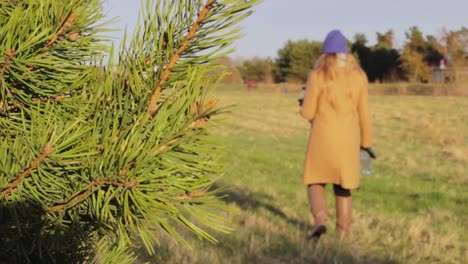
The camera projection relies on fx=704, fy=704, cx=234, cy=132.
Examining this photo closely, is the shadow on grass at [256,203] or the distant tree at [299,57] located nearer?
the shadow on grass at [256,203]

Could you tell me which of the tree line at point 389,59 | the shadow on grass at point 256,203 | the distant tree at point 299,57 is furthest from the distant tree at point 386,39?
the shadow on grass at point 256,203

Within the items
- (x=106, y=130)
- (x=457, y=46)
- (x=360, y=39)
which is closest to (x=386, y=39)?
(x=360, y=39)

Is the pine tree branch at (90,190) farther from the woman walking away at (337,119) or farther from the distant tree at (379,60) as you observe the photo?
the distant tree at (379,60)

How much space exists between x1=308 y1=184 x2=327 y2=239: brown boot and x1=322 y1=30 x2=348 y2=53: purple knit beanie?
133 centimetres

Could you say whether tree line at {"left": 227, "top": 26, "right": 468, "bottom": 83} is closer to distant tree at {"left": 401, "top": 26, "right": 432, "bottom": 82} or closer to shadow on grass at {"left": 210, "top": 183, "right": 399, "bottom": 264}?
distant tree at {"left": 401, "top": 26, "right": 432, "bottom": 82}

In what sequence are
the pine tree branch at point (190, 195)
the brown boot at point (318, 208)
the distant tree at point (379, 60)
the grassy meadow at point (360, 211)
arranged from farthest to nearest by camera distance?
the distant tree at point (379, 60) → the brown boot at point (318, 208) → the grassy meadow at point (360, 211) → the pine tree branch at point (190, 195)

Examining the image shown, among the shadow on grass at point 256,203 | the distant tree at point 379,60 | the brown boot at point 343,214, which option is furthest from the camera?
the distant tree at point 379,60

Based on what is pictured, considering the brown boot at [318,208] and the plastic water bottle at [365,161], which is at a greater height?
the plastic water bottle at [365,161]

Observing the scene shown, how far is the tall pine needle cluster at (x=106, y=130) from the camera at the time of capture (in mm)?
1379

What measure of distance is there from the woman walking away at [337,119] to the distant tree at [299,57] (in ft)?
245

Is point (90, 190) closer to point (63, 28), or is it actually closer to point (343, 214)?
point (63, 28)

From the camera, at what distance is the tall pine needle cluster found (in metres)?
1.38

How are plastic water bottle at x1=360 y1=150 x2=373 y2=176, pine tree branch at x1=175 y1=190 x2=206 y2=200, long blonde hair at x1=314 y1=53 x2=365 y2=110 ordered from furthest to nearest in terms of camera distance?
plastic water bottle at x1=360 y1=150 x2=373 y2=176, long blonde hair at x1=314 y1=53 x2=365 y2=110, pine tree branch at x1=175 y1=190 x2=206 y2=200

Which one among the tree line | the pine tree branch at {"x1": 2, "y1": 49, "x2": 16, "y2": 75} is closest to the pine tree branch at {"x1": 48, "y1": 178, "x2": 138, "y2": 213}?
the pine tree branch at {"x1": 2, "y1": 49, "x2": 16, "y2": 75}
